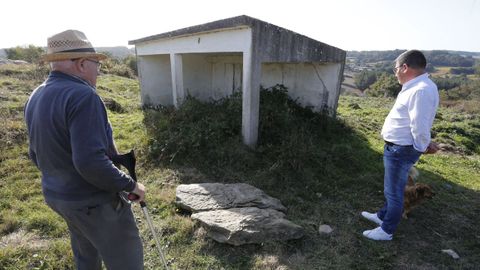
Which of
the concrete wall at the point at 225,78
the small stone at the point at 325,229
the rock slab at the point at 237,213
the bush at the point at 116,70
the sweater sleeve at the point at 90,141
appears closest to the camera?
the sweater sleeve at the point at 90,141

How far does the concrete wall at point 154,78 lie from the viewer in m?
10.9

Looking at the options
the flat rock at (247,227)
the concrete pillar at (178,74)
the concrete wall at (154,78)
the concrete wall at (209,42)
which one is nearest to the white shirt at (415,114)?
the flat rock at (247,227)

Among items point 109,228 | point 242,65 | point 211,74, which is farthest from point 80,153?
point 211,74

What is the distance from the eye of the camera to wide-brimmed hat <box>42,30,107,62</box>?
1979mm

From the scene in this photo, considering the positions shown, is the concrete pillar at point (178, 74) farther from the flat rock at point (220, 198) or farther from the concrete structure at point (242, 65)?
the flat rock at point (220, 198)

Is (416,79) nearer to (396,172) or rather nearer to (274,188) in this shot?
(396,172)

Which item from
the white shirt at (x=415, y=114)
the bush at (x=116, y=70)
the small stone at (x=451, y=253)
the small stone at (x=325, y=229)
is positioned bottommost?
the small stone at (x=451, y=253)

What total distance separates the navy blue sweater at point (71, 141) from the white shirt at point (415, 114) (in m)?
2.75

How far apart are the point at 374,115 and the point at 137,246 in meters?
11.8

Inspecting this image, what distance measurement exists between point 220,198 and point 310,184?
1715 millimetres

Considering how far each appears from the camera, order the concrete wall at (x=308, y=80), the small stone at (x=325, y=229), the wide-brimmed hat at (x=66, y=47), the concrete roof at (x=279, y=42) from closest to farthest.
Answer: the wide-brimmed hat at (x=66, y=47), the small stone at (x=325, y=229), the concrete roof at (x=279, y=42), the concrete wall at (x=308, y=80)

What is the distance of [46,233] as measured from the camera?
395 cm

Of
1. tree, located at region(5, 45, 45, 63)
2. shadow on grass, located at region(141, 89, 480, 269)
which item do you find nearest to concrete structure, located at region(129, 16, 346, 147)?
shadow on grass, located at region(141, 89, 480, 269)

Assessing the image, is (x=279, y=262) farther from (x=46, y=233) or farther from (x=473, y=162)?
(x=473, y=162)
